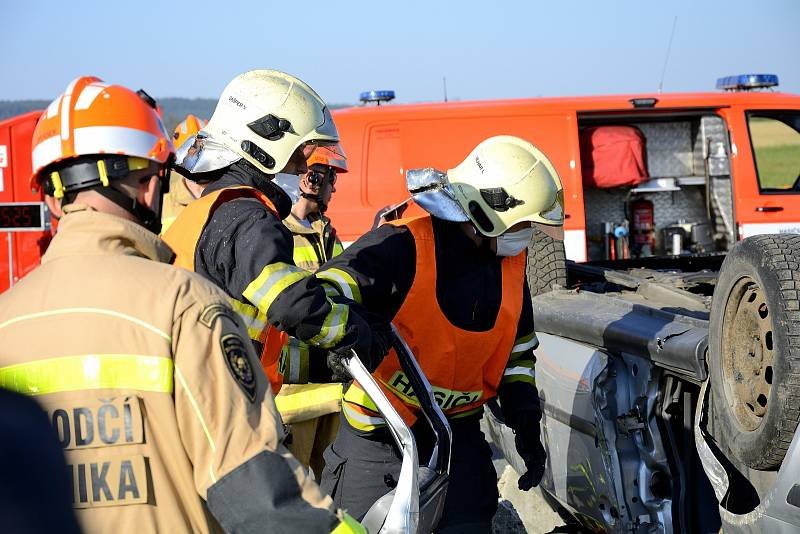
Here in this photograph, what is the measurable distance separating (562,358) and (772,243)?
1.41 metres

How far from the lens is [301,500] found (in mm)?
1800

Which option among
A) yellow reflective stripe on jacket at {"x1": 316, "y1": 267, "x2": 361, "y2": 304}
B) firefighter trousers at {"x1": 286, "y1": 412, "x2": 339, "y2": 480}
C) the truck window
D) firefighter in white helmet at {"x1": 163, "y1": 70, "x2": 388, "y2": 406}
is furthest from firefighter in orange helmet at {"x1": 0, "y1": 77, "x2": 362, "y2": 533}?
the truck window

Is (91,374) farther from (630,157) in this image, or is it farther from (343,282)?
(630,157)

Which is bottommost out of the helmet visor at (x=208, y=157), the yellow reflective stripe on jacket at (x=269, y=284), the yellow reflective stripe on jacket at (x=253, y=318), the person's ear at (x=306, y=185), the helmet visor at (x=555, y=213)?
the yellow reflective stripe on jacket at (x=253, y=318)

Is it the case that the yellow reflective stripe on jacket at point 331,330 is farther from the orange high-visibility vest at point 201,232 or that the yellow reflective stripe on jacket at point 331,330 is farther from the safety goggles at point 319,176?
the safety goggles at point 319,176

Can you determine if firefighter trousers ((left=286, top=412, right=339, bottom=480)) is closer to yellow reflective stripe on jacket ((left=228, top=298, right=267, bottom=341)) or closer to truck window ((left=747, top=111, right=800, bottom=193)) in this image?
yellow reflective stripe on jacket ((left=228, top=298, right=267, bottom=341))

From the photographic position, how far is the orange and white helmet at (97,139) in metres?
1.98

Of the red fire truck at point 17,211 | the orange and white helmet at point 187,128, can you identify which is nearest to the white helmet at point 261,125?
the orange and white helmet at point 187,128

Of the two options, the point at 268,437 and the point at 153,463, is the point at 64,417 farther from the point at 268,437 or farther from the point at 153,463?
the point at 268,437

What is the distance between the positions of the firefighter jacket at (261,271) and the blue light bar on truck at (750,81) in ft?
21.9

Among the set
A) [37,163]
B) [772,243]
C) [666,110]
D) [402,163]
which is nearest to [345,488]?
[772,243]

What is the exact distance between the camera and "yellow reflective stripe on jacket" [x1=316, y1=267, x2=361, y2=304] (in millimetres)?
3090

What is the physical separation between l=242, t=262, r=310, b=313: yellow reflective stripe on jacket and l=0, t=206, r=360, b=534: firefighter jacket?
903 mm

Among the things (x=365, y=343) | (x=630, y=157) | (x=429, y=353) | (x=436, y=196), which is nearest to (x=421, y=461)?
(x=429, y=353)
